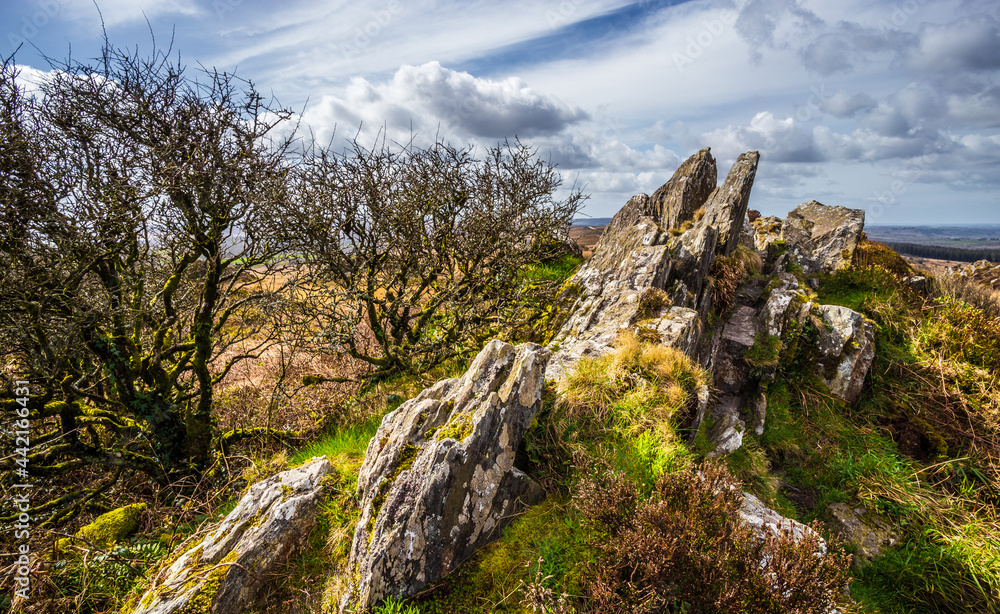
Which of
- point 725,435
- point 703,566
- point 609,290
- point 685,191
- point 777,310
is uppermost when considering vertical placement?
point 685,191

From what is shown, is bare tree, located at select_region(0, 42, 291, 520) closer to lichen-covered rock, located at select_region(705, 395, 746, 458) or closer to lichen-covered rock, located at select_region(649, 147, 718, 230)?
lichen-covered rock, located at select_region(705, 395, 746, 458)

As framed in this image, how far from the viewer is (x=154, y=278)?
6430 millimetres

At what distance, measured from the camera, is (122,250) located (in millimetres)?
5523

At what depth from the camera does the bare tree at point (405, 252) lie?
8.48 meters

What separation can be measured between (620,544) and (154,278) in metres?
7.73

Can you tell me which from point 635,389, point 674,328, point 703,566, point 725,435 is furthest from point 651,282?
point 703,566

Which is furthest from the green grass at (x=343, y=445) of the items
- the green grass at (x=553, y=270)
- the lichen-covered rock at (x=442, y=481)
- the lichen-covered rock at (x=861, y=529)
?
the lichen-covered rock at (x=861, y=529)

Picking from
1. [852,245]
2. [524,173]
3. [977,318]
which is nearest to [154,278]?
[524,173]

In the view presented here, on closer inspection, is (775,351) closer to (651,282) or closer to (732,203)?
(651,282)

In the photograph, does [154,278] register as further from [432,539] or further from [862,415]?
[862,415]

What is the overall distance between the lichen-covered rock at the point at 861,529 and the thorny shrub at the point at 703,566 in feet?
15.9

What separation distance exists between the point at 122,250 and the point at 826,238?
18453 millimetres

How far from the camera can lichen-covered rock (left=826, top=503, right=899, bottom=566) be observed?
257 inches

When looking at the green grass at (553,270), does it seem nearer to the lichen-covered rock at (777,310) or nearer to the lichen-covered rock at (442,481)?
the lichen-covered rock at (777,310)
